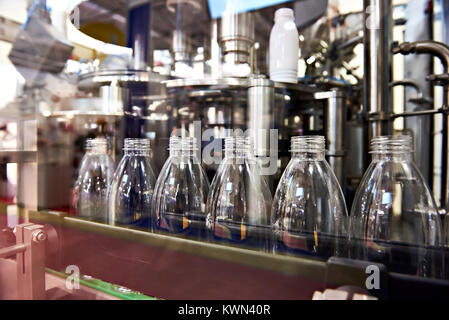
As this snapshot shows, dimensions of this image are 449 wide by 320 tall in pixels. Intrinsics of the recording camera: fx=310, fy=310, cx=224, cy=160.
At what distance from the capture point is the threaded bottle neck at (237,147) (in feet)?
1.44

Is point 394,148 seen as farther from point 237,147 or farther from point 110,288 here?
point 110,288

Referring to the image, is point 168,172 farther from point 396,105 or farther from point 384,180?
point 396,105

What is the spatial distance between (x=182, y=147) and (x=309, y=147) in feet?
0.62

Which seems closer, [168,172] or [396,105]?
[168,172]

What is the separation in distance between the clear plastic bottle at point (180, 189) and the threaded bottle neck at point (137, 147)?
54mm

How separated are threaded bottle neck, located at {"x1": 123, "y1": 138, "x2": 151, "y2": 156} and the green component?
8.0 inches

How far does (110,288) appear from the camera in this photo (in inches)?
14.6

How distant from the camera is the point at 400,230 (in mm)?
354

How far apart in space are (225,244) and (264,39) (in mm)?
590

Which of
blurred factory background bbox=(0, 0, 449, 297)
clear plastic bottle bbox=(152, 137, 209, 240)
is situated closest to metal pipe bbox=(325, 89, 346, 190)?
blurred factory background bbox=(0, 0, 449, 297)

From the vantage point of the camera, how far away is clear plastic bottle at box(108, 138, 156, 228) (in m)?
0.48

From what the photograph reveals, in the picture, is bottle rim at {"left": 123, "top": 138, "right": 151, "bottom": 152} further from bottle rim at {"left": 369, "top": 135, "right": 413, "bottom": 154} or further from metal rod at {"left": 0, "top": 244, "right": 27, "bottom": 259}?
bottle rim at {"left": 369, "top": 135, "right": 413, "bottom": 154}

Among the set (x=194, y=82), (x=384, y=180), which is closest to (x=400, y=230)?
(x=384, y=180)

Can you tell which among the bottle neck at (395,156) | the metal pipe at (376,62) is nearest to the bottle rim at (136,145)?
the bottle neck at (395,156)
